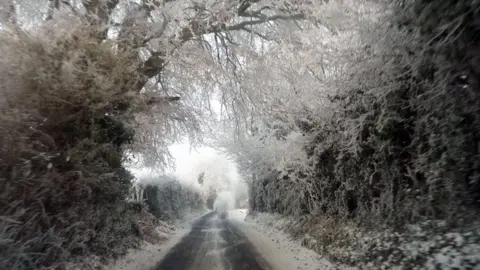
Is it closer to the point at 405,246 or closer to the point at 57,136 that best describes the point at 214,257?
the point at 405,246

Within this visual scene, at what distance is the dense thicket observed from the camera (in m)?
5.30

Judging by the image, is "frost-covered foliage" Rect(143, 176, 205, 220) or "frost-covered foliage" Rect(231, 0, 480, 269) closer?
"frost-covered foliage" Rect(231, 0, 480, 269)

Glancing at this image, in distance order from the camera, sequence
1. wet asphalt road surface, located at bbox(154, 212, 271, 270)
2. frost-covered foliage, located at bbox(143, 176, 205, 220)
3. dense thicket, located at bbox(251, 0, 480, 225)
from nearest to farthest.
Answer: dense thicket, located at bbox(251, 0, 480, 225)
wet asphalt road surface, located at bbox(154, 212, 271, 270)
frost-covered foliage, located at bbox(143, 176, 205, 220)

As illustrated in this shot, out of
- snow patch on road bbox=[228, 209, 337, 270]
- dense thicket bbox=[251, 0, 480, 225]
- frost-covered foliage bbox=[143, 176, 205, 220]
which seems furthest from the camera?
frost-covered foliage bbox=[143, 176, 205, 220]

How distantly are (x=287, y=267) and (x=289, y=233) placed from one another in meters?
7.01

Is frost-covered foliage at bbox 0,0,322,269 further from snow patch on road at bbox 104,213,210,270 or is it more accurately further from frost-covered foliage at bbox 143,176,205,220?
frost-covered foliage at bbox 143,176,205,220

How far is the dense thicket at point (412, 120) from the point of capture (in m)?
5.30

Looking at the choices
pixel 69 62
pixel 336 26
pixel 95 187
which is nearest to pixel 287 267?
pixel 95 187

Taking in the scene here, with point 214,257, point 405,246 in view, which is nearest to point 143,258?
point 214,257

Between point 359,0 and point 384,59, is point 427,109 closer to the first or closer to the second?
point 384,59

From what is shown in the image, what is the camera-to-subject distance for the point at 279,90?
529 inches

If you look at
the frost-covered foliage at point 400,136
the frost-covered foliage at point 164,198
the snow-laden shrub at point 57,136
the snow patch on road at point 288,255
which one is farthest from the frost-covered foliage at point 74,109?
the frost-covered foliage at point 164,198

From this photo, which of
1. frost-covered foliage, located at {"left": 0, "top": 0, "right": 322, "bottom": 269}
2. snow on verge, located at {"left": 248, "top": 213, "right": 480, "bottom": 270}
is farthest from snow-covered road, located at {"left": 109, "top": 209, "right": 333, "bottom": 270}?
frost-covered foliage, located at {"left": 0, "top": 0, "right": 322, "bottom": 269}

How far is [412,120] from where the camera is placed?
300 inches
